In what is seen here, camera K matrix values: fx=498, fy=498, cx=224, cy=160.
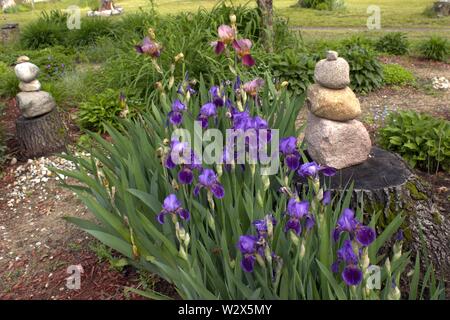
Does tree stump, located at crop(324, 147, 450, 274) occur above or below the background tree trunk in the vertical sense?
below

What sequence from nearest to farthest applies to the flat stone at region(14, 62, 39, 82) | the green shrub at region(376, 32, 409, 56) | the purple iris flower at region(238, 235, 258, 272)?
the purple iris flower at region(238, 235, 258, 272)
the flat stone at region(14, 62, 39, 82)
the green shrub at region(376, 32, 409, 56)

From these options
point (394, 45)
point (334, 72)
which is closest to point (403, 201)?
point (334, 72)

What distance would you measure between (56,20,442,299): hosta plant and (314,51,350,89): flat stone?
42 cm

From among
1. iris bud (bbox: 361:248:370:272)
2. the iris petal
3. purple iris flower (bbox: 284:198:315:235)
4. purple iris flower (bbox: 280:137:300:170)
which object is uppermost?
purple iris flower (bbox: 280:137:300:170)

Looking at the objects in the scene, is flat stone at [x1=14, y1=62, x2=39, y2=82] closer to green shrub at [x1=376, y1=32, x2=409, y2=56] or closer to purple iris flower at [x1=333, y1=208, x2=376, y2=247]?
purple iris flower at [x1=333, y1=208, x2=376, y2=247]

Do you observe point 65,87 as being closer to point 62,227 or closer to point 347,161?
point 62,227

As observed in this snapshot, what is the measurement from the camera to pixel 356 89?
602 centimetres

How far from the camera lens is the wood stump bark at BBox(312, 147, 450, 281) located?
2.68 meters

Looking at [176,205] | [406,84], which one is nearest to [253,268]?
[176,205]

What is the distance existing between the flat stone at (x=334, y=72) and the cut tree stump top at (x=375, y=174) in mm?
499

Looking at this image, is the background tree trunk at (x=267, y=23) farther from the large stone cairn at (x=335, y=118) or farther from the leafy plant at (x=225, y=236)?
the leafy plant at (x=225, y=236)

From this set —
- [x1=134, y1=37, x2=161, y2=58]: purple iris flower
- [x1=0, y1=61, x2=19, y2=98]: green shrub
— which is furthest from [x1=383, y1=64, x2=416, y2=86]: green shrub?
[x1=0, y1=61, x2=19, y2=98]: green shrub

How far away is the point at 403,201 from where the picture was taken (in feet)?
8.93

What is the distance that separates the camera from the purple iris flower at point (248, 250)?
1798 millimetres
